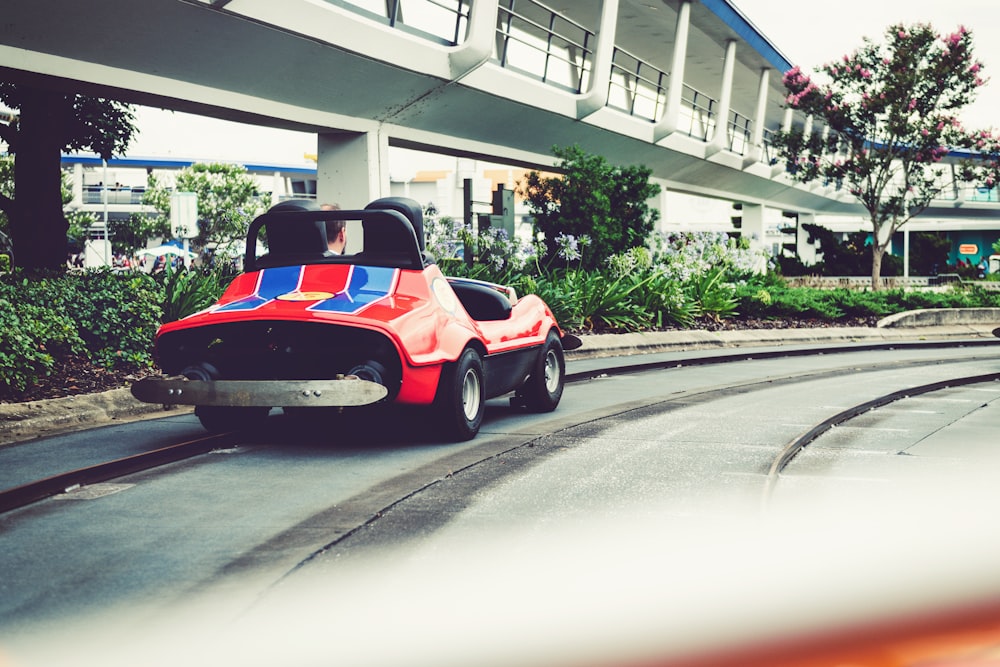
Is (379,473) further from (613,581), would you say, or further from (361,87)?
(361,87)

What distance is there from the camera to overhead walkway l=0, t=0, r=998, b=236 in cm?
1259

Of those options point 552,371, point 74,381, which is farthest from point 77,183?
point 552,371

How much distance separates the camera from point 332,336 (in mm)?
7191

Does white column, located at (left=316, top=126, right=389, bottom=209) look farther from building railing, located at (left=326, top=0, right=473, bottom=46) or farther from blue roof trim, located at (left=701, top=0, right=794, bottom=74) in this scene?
blue roof trim, located at (left=701, top=0, right=794, bottom=74)

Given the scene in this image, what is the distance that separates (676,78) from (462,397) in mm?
22307

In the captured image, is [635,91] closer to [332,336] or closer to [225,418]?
[225,418]

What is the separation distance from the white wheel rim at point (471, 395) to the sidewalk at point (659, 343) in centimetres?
303

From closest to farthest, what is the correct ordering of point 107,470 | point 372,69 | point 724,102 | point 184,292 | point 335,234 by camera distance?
point 107,470 → point 335,234 → point 184,292 → point 372,69 → point 724,102

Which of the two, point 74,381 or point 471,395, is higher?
point 471,395

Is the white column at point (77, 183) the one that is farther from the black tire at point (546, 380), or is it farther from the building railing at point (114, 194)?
the black tire at point (546, 380)

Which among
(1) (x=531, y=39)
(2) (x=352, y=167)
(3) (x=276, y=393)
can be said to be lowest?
(3) (x=276, y=393)

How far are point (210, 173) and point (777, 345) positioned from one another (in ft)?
194

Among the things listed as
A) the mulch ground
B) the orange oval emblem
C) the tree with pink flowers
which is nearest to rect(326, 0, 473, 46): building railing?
the mulch ground

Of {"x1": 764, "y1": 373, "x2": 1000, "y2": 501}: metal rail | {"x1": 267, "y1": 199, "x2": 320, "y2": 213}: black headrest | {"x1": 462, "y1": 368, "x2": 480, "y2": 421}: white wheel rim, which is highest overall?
{"x1": 267, "y1": 199, "x2": 320, "y2": 213}: black headrest
